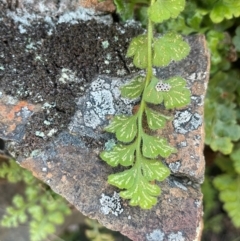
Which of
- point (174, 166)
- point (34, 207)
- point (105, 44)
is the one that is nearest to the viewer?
point (174, 166)

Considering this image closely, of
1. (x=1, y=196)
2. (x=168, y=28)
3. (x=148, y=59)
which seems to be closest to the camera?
(x=148, y=59)

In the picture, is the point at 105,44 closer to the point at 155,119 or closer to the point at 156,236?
the point at 155,119

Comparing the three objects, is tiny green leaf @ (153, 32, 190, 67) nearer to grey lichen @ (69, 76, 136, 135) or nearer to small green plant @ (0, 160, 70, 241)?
grey lichen @ (69, 76, 136, 135)

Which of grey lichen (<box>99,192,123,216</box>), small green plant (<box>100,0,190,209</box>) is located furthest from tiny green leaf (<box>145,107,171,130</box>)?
grey lichen (<box>99,192,123,216</box>)

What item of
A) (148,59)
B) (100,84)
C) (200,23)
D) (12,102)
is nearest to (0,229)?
(12,102)

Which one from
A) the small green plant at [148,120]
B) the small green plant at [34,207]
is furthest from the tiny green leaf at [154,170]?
the small green plant at [34,207]

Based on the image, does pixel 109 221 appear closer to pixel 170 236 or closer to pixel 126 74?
pixel 170 236

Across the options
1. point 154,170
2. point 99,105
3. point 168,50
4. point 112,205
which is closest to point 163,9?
point 168,50
